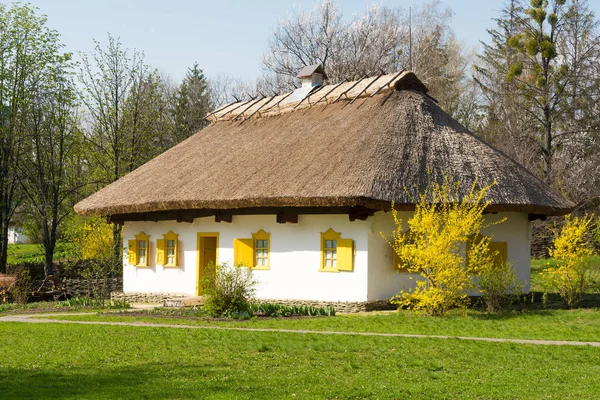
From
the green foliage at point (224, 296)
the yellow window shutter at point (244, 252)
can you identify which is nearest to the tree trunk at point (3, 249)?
the yellow window shutter at point (244, 252)

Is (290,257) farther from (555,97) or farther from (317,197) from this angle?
(555,97)

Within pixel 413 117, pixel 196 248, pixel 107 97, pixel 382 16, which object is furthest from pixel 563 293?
pixel 382 16

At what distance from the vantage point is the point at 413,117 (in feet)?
74.8

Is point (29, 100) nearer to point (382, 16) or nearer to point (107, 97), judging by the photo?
point (107, 97)

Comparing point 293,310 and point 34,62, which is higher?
point 34,62

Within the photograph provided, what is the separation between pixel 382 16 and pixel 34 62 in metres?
20.3

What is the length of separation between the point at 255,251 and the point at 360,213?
382cm

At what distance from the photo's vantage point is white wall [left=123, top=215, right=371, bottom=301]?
2038cm

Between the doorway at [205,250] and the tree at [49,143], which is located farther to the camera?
the tree at [49,143]

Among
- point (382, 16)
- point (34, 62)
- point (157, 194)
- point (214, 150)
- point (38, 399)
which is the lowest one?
point (38, 399)

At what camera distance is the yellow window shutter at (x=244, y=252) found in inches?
872

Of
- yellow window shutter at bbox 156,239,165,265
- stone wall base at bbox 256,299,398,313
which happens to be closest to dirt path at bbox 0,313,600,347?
stone wall base at bbox 256,299,398,313

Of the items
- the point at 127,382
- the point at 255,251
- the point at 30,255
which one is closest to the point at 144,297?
the point at 255,251

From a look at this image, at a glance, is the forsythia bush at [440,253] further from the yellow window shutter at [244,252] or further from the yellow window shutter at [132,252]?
the yellow window shutter at [132,252]
